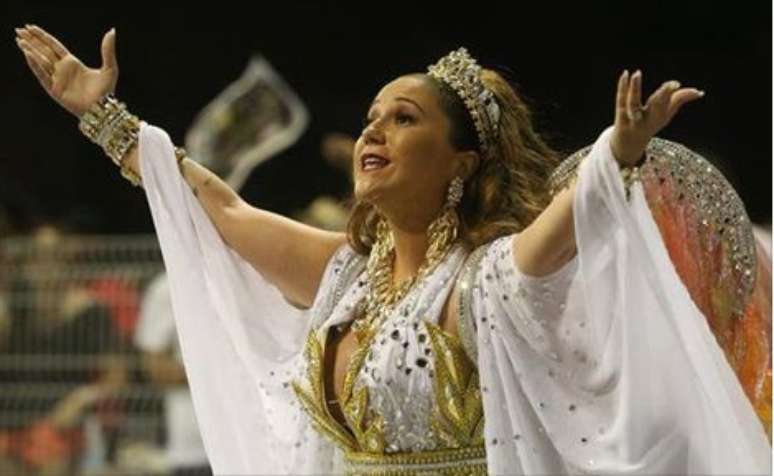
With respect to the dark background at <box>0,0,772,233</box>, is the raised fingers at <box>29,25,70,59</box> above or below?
above

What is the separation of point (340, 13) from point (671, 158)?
16.9 feet

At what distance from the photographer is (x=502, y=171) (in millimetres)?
3592

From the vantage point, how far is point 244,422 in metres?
3.78

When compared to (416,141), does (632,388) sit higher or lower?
lower

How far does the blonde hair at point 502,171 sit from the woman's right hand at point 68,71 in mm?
676

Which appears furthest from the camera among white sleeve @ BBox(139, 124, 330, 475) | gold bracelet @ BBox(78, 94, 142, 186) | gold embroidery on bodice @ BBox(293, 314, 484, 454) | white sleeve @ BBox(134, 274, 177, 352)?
white sleeve @ BBox(134, 274, 177, 352)

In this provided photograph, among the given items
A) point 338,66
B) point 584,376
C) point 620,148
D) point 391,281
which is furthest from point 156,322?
point 620,148

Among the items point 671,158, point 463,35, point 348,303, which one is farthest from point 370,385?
point 463,35

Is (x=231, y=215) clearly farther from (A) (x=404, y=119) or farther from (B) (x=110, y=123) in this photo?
(A) (x=404, y=119)

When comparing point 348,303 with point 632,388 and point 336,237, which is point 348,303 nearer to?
point 336,237

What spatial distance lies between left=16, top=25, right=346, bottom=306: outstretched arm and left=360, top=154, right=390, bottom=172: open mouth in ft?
0.99

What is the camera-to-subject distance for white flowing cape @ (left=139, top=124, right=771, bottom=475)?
3.08m

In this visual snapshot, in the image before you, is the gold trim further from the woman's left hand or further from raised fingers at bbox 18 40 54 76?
raised fingers at bbox 18 40 54 76

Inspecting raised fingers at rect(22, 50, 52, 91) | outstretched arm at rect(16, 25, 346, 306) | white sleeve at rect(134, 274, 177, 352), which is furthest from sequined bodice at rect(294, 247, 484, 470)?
white sleeve at rect(134, 274, 177, 352)
